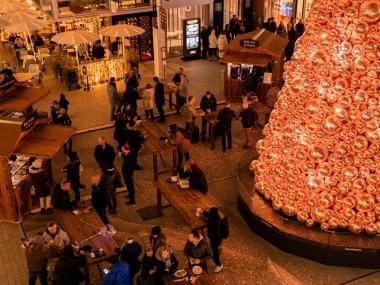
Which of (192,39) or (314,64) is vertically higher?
(314,64)

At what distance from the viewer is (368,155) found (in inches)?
394

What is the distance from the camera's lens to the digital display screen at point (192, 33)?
22923 mm

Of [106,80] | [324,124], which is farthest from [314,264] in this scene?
[106,80]

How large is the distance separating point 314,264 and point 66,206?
17.4 feet

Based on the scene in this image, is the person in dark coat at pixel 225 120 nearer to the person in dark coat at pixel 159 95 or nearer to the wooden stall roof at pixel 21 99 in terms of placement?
the person in dark coat at pixel 159 95

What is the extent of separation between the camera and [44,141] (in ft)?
41.7

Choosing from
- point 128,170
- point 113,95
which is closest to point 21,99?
point 128,170

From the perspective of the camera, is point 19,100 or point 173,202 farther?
point 19,100

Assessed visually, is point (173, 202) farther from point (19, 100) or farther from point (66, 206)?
point (19, 100)

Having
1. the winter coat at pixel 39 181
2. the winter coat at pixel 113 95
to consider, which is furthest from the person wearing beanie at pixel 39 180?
the winter coat at pixel 113 95

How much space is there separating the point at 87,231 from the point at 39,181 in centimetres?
223

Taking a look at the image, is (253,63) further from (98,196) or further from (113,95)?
(98,196)

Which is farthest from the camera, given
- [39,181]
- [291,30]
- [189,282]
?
[291,30]

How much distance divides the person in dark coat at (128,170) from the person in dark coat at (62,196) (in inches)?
66.8
